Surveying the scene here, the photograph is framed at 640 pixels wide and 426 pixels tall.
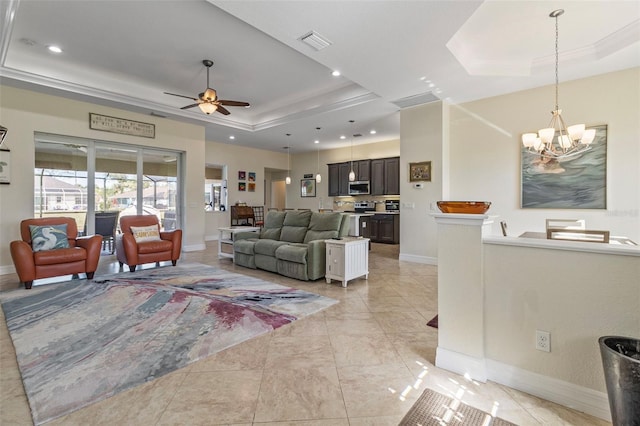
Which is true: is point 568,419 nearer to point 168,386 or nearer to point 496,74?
point 168,386

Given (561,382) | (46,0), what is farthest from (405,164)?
(46,0)

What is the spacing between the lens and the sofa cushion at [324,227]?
4.49 metres

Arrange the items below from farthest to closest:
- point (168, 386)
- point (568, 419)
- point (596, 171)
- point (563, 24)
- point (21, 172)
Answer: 1. point (21, 172)
2. point (596, 171)
3. point (563, 24)
4. point (168, 386)
5. point (568, 419)

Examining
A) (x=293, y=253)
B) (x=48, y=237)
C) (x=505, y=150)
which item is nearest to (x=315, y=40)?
(x=293, y=253)

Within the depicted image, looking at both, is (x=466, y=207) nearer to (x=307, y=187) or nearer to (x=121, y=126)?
(x=121, y=126)

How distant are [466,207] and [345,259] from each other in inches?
85.7

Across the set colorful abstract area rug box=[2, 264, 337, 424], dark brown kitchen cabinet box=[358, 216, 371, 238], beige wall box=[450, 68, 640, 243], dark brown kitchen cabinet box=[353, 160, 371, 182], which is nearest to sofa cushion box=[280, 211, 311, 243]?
colorful abstract area rug box=[2, 264, 337, 424]

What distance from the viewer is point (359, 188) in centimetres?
877

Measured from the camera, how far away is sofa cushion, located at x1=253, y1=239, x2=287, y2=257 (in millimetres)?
4575

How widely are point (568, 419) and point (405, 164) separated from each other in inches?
175

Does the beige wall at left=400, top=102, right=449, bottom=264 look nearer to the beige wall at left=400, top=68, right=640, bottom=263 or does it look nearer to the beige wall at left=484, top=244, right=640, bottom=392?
the beige wall at left=400, top=68, right=640, bottom=263

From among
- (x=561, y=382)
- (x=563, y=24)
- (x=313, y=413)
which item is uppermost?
(x=563, y=24)

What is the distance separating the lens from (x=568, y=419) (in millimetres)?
1497

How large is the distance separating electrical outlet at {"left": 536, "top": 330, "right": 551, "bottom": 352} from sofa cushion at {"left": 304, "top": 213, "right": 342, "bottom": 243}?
9.70 feet
